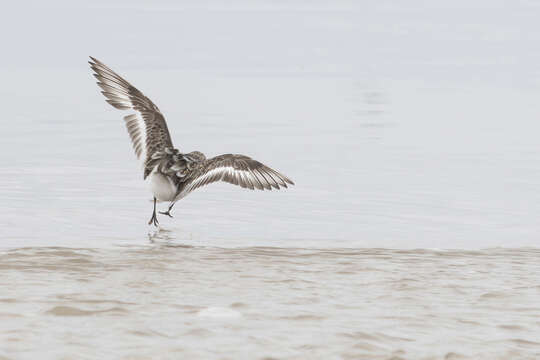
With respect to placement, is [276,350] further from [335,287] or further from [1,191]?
[1,191]

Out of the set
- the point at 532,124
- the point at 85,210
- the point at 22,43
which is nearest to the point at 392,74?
the point at 532,124

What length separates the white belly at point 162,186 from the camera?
9523mm

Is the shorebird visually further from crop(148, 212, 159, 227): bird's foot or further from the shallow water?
the shallow water

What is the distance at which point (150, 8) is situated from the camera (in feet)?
148

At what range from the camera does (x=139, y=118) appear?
34.0ft

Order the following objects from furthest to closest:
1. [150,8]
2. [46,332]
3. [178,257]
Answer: [150,8], [178,257], [46,332]

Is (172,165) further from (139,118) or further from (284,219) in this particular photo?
(284,219)

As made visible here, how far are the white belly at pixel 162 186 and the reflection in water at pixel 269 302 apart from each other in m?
1.18

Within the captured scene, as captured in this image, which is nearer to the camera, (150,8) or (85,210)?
(85,210)

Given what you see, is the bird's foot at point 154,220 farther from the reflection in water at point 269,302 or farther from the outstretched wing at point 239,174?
the reflection in water at point 269,302

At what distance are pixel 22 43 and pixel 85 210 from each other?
67.8ft

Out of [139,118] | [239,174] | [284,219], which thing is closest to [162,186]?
[239,174]

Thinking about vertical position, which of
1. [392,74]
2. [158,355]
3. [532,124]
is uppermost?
[392,74]

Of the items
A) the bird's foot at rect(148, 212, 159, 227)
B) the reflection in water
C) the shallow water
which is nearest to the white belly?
the bird's foot at rect(148, 212, 159, 227)
